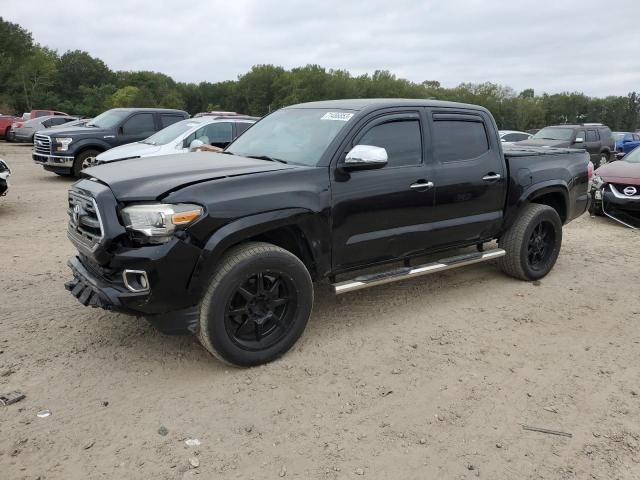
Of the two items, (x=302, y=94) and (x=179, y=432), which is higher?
(x=302, y=94)

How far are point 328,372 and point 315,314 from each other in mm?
1023

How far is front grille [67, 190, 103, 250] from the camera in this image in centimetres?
344

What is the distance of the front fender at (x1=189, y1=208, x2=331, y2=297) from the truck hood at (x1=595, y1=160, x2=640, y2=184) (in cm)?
707

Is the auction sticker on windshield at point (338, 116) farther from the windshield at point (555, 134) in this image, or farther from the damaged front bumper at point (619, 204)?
the windshield at point (555, 134)

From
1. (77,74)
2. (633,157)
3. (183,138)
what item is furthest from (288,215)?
(77,74)

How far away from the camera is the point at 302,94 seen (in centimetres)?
8431

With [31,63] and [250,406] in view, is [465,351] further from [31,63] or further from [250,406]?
[31,63]

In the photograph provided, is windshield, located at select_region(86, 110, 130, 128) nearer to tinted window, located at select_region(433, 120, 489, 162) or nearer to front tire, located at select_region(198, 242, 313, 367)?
tinted window, located at select_region(433, 120, 489, 162)

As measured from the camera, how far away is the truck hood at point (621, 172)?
8797mm

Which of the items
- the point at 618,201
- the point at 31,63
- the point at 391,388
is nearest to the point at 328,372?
the point at 391,388

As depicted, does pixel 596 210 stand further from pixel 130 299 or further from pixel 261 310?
pixel 130 299

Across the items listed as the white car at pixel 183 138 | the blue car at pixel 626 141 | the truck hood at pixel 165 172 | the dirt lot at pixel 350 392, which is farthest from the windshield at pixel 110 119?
the blue car at pixel 626 141

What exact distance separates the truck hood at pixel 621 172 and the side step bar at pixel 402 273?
484 cm

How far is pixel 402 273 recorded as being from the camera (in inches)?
176
